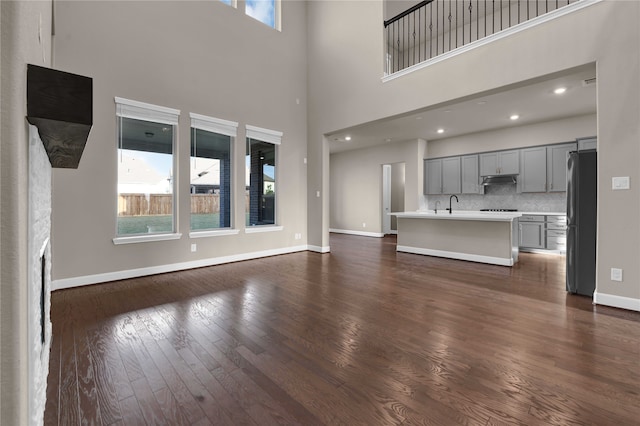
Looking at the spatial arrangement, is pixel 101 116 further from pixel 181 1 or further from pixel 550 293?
pixel 550 293

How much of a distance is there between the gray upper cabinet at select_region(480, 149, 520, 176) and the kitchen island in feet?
5.48

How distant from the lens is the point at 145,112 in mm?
4152

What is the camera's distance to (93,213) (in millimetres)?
3721

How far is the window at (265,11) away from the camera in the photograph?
5.54 metres

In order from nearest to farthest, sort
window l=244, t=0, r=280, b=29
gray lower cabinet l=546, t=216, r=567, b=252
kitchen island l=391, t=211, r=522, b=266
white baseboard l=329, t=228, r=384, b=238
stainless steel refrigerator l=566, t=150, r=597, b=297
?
stainless steel refrigerator l=566, t=150, r=597, b=297 → kitchen island l=391, t=211, r=522, b=266 → window l=244, t=0, r=280, b=29 → gray lower cabinet l=546, t=216, r=567, b=252 → white baseboard l=329, t=228, r=384, b=238

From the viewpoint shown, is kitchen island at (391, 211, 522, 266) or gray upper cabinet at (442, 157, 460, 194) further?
gray upper cabinet at (442, 157, 460, 194)

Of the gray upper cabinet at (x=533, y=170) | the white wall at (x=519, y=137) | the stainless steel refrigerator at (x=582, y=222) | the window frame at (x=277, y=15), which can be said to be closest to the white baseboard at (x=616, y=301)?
the stainless steel refrigerator at (x=582, y=222)

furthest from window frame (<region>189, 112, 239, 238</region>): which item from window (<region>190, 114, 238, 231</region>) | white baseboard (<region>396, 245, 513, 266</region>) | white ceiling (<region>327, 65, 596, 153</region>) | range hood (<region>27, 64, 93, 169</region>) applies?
range hood (<region>27, 64, 93, 169</region>)

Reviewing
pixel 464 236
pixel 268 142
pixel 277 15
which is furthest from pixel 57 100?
pixel 277 15

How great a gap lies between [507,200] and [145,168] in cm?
764

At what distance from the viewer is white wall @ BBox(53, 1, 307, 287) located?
360cm

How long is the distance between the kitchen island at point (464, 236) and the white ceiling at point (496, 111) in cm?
198

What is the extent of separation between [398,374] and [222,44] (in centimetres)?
558

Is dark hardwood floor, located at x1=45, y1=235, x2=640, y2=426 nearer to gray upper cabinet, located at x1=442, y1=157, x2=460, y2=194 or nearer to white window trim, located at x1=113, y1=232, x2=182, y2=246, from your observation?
white window trim, located at x1=113, y1=232, x2=182, y2=246
